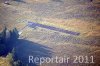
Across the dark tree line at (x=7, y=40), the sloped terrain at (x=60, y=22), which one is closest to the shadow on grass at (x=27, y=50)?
the dark tree line at (x=7, y=40)

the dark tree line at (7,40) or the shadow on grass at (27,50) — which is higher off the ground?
the dark tree line at (7,40)

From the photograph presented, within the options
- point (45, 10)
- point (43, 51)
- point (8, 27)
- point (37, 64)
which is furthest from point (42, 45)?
point (45, 10)

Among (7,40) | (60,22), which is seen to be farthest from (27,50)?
(60,22)

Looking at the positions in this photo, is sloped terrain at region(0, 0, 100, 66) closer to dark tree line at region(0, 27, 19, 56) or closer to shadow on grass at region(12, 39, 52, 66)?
shadow on grass at region(12, 39, 52, 66)

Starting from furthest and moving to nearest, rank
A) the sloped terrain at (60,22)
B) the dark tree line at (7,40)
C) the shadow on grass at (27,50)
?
the sloped terrain at (60,22), the dark tree line at (7,40), the shadow on grass at (27,50)

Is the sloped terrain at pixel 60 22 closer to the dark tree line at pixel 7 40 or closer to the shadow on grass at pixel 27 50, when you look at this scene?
the shadow on grass at pixel 27 50

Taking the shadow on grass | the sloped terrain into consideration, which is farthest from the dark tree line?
the sloped terrain

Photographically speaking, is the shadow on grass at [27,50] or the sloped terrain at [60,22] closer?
the shadow on grass at [27,50]

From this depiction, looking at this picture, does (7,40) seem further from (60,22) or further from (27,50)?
(60,22)

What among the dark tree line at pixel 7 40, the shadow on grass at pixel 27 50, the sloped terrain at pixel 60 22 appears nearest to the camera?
the shadow on grass at pixel 27 50
